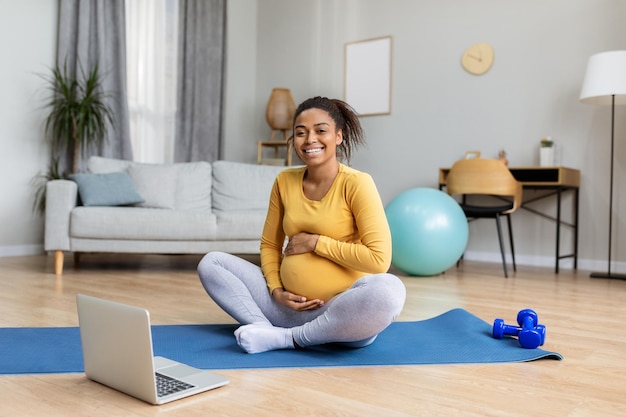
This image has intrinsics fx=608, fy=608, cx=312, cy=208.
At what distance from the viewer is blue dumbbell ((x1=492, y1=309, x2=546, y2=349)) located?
1.90 meters

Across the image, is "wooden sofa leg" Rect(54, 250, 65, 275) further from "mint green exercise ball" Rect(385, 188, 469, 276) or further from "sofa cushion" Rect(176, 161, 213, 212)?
"mint green exercise ball" Rect(385, 188, 469, 276)

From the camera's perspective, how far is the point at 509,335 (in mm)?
2072

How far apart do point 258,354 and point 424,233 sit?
7.06 ft

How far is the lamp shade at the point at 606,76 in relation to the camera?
3.85 m

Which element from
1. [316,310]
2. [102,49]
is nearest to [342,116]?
[316,310]

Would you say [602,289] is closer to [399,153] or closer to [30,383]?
[399,153]

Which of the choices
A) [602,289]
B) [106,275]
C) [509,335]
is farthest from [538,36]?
[106,275]

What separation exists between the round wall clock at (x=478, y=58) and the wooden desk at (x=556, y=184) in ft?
3.00

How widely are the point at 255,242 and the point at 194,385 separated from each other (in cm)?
245

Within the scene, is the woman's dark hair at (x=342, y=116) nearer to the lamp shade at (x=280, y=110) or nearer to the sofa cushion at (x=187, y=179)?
the sofa cushion at (x=187, y=179)

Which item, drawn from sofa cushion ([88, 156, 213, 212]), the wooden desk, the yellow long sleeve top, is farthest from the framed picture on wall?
the yellow long sleeve top

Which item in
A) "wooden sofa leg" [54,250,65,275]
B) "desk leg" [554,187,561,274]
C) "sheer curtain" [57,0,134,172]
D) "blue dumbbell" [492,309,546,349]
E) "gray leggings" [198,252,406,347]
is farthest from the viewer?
"sheer curtain" [57,0,134,172]

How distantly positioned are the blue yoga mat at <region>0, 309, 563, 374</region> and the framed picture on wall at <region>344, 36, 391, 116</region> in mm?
3556

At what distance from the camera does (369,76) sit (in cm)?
550
